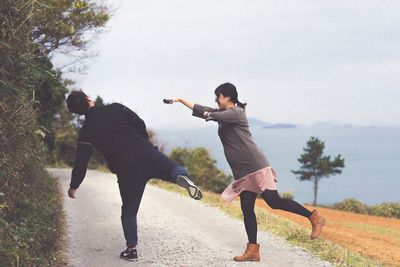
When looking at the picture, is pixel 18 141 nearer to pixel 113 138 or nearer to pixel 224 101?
pixel 113 138

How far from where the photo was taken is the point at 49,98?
59.3ft

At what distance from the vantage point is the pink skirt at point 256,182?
618cm

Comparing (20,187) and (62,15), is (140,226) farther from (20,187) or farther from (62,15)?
(62,15)

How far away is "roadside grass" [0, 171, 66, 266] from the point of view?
16.8 ft

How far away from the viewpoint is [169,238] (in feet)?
25.9

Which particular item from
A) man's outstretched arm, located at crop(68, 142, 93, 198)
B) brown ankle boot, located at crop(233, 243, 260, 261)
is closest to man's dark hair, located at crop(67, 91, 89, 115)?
man's outstretched arm, located at crop(68, 142, 93, 198)

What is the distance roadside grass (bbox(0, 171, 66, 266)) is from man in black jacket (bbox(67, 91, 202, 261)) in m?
0.76

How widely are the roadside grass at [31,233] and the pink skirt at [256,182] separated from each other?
88.0 inches

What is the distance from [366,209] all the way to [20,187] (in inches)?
1004

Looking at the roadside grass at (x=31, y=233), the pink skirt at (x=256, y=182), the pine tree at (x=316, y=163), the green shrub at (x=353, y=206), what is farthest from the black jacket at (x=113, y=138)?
the pine tree at (x=316, y=163)

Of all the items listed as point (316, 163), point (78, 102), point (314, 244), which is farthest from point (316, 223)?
point (316, 163)

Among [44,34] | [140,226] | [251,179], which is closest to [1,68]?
[251,179]

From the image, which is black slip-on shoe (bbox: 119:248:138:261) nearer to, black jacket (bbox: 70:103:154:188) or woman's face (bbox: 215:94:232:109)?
black jacket (bbox: 70:103:154:188)

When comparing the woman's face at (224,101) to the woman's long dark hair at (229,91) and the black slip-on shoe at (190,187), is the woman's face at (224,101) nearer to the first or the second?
the woman's long dark hair at (229,91)
